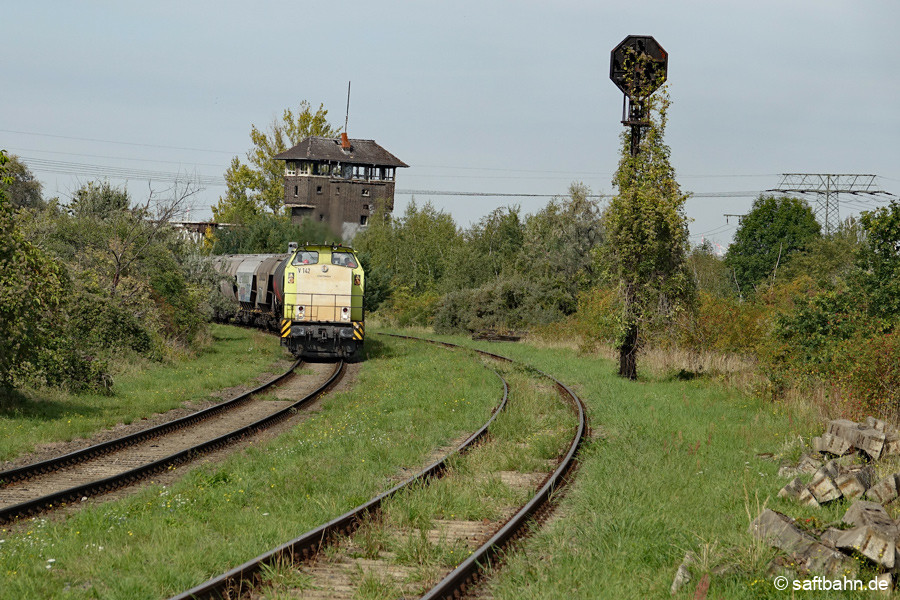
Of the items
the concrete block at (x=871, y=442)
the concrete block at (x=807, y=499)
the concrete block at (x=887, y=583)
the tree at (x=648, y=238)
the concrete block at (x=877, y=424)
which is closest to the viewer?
the concrete block at (x=887, y=583)

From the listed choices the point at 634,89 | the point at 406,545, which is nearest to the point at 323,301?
the point at 634,89

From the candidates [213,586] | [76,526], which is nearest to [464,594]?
[213,586]

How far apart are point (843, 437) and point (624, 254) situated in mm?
10681

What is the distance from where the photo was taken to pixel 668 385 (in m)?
19.9

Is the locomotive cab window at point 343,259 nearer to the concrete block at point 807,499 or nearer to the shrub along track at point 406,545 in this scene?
the shrub along track at point 406,545

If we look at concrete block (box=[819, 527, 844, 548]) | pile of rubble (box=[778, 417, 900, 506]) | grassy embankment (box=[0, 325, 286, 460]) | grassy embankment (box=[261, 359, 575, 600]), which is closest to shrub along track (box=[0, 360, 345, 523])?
grassy embankment (box=[0, 325, 286, 460])

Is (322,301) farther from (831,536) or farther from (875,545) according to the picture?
(875,545)

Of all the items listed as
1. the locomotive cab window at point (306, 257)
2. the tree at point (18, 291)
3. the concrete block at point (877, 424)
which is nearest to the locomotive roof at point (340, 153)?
the locomotive cab window at point (306, 257)

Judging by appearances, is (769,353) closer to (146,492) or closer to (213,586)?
(146,492)

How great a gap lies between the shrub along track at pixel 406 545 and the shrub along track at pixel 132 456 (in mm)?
3687

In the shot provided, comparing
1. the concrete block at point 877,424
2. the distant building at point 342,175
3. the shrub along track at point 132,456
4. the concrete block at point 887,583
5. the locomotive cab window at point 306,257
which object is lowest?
the shrub along track at point 132,456

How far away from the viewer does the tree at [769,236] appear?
7512cm

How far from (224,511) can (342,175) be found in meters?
73.2

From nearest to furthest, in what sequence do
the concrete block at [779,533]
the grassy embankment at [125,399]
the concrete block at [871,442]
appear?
the concrete block at [779,533]
the concrete block at [871,442]
the grassy embankment at [125,399]
